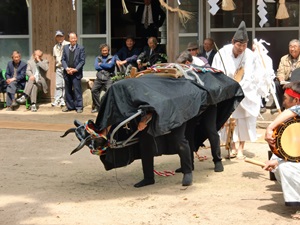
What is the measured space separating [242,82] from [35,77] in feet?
21.0

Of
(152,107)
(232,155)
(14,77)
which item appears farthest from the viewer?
(14,77)

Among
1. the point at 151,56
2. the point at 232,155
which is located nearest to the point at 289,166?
the point at 232,155

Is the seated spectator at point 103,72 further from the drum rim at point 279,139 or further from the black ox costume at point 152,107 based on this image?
the drum rim at point 279,139

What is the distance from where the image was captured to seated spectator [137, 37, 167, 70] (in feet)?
44.1

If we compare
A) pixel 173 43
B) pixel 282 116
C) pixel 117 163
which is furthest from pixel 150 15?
pixel 282 116

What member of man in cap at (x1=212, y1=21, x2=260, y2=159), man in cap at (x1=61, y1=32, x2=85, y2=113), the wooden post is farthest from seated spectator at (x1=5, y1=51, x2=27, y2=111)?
man in cap at (x1=212, y1=21, x2=260, y2=159)

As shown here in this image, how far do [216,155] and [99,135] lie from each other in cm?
201

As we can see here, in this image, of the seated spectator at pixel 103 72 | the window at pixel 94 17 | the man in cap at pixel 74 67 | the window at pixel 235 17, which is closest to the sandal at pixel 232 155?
the seated spectator at pixel 103 72

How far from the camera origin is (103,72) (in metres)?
13.7

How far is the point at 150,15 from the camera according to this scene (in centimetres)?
1488

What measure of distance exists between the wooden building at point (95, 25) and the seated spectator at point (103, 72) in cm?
77

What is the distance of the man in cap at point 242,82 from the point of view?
29.6 ft

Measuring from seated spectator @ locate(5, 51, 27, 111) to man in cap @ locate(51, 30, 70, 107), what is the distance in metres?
0.76

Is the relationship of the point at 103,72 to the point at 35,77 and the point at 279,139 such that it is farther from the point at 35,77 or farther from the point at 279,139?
the point at 279,139
